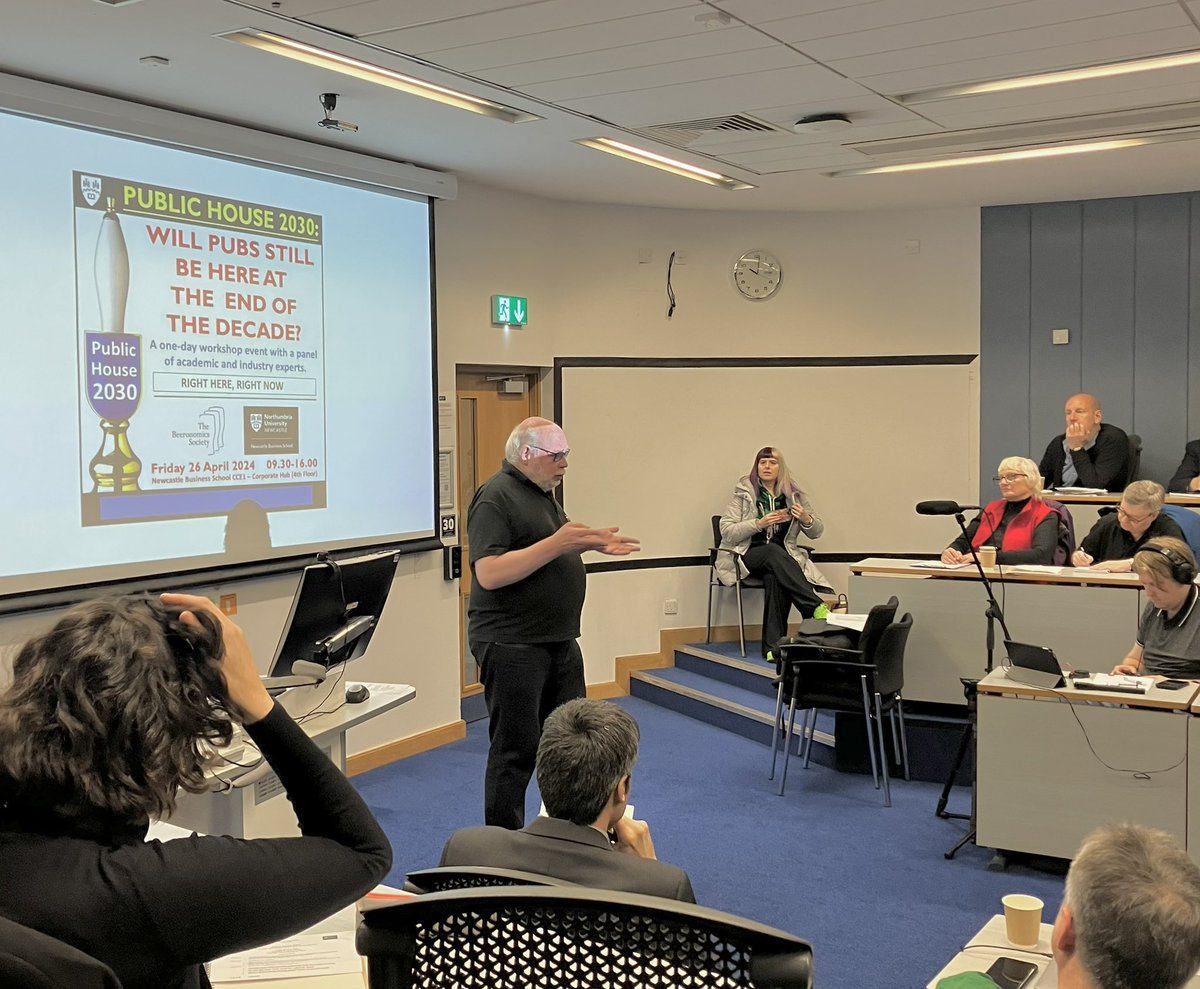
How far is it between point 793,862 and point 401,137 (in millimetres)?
3683

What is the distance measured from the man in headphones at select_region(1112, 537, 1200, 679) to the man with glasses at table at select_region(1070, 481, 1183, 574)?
881 mm

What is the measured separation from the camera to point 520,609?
3.91 m

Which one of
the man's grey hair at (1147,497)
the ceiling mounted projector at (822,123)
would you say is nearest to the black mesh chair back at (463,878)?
the ceiling mounted projector at (822,123)

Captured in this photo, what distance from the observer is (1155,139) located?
5836 mm

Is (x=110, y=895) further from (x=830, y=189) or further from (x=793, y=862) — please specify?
(x=830, y=189)

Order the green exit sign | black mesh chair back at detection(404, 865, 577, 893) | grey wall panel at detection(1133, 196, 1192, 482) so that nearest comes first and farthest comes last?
black mesh chair back at detection(404, 865, 577, 893)
the green exit sign
grey wall panel at detection(1133, 196, 1192, 482)

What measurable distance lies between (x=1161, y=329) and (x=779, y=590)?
302 centimetres

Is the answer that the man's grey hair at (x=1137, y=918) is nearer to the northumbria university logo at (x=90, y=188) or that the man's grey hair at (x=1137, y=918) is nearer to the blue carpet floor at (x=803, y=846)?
the blue carpet floor at (x=803, y=846)

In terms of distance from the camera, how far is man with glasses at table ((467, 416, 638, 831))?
3871mm

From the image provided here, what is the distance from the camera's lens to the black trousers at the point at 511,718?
153 inches

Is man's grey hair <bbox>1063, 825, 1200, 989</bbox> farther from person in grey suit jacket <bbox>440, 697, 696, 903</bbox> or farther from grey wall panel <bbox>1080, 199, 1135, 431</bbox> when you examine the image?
grey wall panel <bbox>1080, 199, 1135, 431</bbox>

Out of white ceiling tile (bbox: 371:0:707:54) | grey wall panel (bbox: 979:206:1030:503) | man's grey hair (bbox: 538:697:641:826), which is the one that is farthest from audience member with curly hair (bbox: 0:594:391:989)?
grey wall panel (bbox: 979:206:1030:503)

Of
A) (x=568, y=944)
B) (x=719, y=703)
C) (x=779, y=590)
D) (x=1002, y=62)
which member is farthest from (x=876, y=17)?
(x=779, y=590)

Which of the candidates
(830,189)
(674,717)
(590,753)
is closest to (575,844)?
(590,753)
